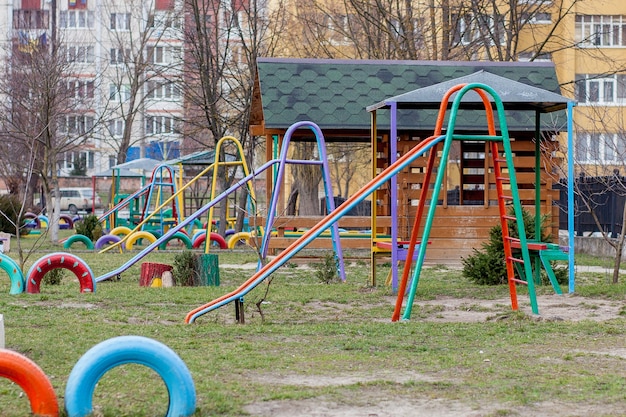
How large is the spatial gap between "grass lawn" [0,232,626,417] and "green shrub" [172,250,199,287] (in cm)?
58

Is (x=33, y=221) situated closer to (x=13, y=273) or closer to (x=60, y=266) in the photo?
(x=60, y=266)

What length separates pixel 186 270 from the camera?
1447 cm

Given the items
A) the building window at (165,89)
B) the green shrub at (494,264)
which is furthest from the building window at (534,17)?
the green shrub at (494,264)

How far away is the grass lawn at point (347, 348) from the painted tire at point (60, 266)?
0.93 ft

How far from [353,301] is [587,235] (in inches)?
572

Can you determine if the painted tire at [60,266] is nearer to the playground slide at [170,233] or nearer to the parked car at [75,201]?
the playground slide at [170,233]

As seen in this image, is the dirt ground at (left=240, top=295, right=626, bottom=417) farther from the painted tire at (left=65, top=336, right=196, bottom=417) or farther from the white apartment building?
the white apartment building

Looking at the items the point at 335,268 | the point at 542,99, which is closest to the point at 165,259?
the point at 335,268

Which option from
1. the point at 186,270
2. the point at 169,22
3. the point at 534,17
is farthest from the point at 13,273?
the point at 534,17

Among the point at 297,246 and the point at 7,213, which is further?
the point at 7,213

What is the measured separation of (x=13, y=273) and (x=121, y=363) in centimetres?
762

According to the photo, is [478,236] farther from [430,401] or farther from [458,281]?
[430,401]

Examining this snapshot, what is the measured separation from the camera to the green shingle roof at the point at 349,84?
1894 cm

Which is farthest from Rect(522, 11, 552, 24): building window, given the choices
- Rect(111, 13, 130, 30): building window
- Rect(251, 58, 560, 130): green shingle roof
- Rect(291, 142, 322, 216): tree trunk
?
Rect(111, 13, 130, 30): building window
